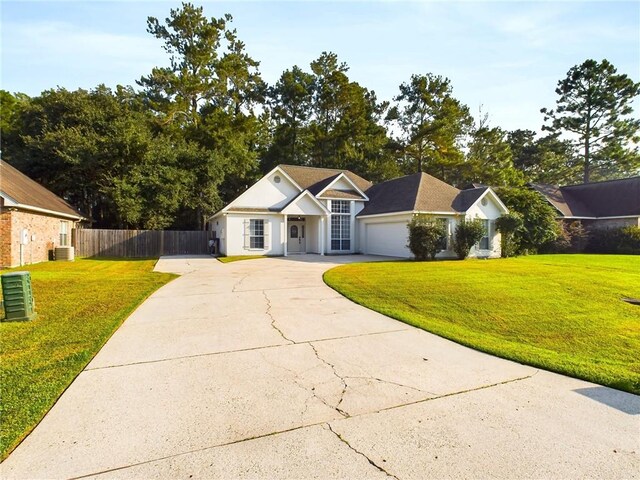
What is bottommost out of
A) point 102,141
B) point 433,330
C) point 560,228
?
point 433,330

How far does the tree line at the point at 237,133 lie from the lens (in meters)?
24.4

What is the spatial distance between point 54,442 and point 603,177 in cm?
7236

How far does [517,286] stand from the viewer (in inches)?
408

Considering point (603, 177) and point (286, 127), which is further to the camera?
point (603, 177)

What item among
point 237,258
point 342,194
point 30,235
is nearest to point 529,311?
point 237,258

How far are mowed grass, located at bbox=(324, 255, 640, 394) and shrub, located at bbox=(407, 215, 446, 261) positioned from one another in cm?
479

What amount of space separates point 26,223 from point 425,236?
18888mm

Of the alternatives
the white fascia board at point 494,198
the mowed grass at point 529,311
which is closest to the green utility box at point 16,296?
the mowed grass at point 529,311

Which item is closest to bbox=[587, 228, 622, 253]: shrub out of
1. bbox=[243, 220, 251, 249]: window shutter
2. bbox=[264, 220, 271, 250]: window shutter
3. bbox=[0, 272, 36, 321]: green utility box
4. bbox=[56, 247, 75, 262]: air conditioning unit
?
bbox=[264, 220, 271, 250]: window shutter

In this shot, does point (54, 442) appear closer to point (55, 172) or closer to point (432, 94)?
point (55, 172)

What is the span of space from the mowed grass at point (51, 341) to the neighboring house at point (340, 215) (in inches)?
426

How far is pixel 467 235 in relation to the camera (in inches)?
751

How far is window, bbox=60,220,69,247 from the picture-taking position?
19.9 m

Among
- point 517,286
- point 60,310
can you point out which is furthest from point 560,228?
point 60,310
